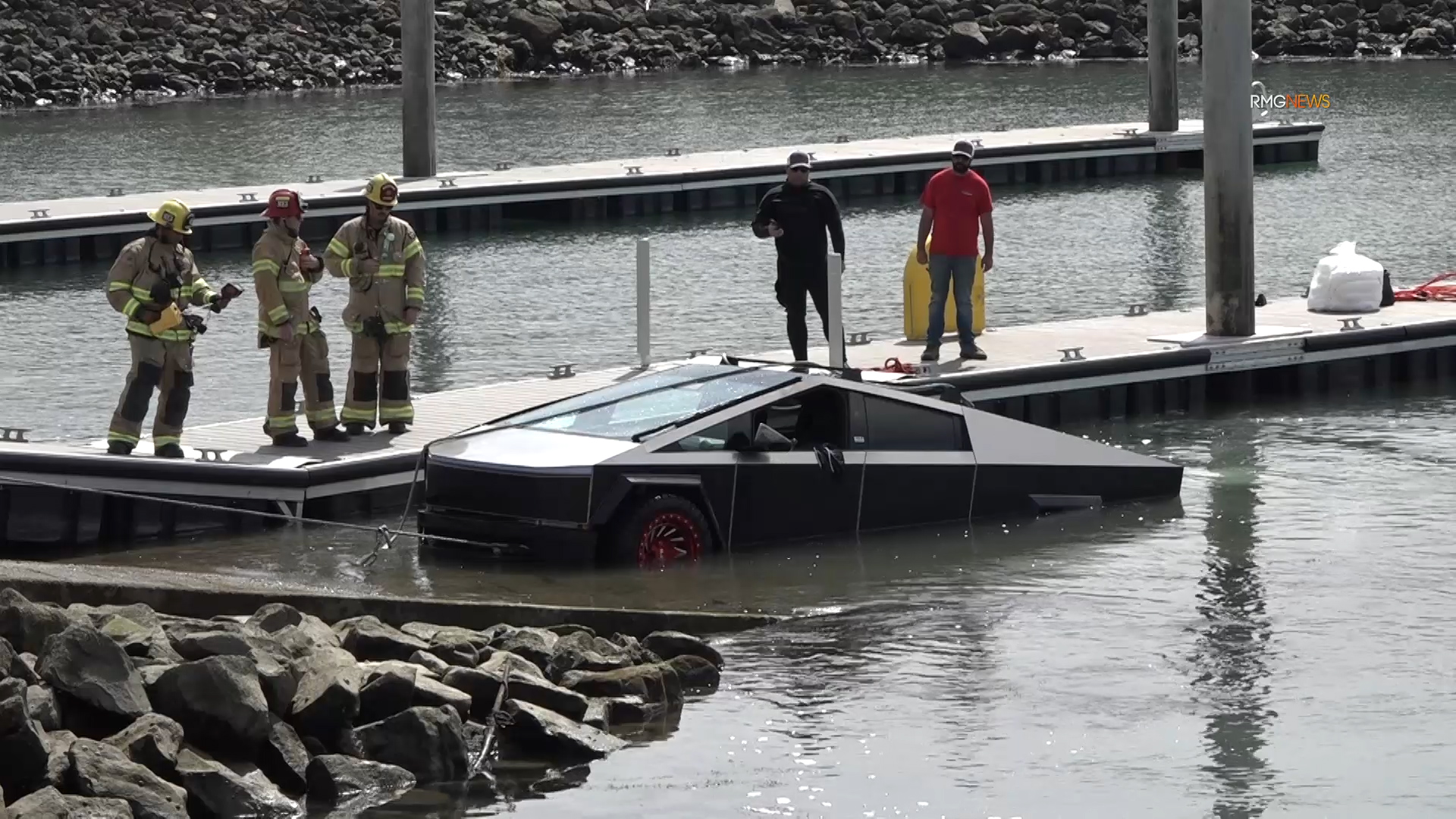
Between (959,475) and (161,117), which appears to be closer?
(959,475)

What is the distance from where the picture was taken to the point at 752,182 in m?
36.2

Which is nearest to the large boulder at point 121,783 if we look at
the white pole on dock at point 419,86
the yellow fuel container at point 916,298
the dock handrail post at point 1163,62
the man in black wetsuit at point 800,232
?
the man in black wetsuit at point 800,232

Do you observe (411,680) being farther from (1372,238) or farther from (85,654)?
(1372,238)

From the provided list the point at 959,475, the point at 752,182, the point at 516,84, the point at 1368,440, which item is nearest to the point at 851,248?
the point at 752,182

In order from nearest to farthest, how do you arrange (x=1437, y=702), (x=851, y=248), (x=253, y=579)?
(x=1437, y=702) → (x=253, y=579) → (x=851, y=248)

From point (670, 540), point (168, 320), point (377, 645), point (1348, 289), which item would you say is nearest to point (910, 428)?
point (670, 540)

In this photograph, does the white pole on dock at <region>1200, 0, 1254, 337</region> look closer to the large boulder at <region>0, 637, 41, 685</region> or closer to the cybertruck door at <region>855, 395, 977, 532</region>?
the cybertruck door at <region>855, 395, 977, 532</region>

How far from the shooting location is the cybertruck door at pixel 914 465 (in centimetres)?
1479

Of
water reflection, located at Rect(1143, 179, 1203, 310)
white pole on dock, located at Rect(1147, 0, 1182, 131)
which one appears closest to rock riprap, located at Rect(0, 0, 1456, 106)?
white pole on dock, located at Rect(1147, 0, 1182, 131)

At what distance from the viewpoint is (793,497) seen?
1452 centimetres

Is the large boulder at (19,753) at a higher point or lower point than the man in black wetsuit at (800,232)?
lower

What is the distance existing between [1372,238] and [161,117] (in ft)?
105

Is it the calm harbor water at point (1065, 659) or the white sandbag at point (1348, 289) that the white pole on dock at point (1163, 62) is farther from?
the calm harbor water at point (1065, 659)

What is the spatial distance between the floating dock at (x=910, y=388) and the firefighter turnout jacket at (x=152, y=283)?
829 mm
